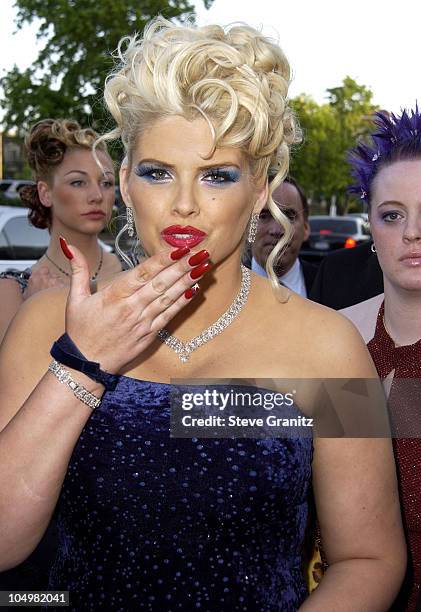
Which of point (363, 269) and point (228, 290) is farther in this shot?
point (363, 269)

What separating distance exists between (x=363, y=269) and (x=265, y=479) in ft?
7.05

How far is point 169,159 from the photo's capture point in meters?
2.25

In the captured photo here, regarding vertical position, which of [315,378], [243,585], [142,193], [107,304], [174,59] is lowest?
[243,585]

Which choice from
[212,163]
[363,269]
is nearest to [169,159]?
[212,163]

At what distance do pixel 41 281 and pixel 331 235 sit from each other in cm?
1756

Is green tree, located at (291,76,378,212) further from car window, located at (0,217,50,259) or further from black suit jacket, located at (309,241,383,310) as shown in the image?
black suit jacket, located at (309,241,383,310)

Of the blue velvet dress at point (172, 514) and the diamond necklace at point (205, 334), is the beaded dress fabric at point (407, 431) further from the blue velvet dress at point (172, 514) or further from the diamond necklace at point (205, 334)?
the diamond necklace at point (205, 334)

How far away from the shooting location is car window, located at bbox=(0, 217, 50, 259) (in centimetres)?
889

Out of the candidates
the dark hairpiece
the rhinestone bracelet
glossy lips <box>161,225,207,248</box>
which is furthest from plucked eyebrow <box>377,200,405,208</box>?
the rhinestone bracelet

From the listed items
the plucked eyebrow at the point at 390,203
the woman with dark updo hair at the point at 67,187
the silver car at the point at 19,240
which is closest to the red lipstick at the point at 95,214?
the woman with dark updo hair at the point at 67,187

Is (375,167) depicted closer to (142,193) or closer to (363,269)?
A: (363,269)

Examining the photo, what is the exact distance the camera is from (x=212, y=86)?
7.41 ft

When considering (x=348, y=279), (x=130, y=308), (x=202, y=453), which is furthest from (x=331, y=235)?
(x=130, y=308)

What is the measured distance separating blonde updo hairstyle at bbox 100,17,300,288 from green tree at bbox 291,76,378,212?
5133 cm
